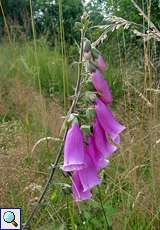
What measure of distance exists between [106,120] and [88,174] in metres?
0.12

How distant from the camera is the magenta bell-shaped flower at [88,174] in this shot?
3.82 ft

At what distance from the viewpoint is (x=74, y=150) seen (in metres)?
1.14

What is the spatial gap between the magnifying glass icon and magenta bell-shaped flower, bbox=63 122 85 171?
273 millimetres

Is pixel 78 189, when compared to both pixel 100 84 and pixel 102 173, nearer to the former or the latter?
pixel 100 84

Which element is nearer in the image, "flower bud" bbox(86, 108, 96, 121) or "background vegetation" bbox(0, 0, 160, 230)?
"flower bud" bbox(86, 108, 96, 121)

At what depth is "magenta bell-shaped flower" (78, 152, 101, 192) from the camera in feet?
3.82

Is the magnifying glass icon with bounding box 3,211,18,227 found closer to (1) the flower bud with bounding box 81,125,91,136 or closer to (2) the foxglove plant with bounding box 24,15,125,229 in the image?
(2) the foxglove plant with bounding box 24,15,125,229

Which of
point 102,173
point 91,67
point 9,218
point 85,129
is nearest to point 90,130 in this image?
point 85,129

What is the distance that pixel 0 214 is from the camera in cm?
147

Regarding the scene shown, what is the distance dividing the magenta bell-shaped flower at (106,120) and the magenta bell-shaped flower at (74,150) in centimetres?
6

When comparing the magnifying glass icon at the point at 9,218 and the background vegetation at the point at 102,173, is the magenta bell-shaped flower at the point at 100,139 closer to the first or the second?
the background vegetation at the point at 102,173

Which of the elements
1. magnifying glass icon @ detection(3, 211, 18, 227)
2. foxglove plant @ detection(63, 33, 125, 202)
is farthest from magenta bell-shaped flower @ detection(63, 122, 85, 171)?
magnifying glass icon @ detection(3, 211, 18, 227)

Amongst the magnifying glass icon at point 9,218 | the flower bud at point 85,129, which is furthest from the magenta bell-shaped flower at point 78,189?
the magnifying glass icon at point 9,218

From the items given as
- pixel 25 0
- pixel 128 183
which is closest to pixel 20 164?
pixel 128 183
